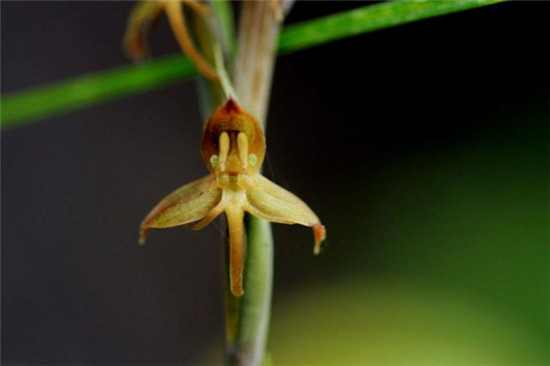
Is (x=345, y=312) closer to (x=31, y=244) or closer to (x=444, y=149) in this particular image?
(x=444, y=149)

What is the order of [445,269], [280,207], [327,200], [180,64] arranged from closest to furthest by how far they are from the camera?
1. [280,207]
2. [180,64]
3. [445,269]
4. [327,200]

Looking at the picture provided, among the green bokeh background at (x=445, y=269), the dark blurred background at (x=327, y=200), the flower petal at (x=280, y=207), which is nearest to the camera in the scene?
the flower petal at (x=280, y=207)

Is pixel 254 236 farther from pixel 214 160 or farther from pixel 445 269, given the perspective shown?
pixel 445 269

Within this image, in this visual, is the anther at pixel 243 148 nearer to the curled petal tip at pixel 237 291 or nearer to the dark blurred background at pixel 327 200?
the curled petal tip at pixel 237 291

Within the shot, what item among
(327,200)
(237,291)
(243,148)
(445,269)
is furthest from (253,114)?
(327,200)

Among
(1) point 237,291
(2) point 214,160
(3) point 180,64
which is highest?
(3) point 180,64

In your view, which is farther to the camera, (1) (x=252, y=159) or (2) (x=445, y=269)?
(2) (x=445, y=269)

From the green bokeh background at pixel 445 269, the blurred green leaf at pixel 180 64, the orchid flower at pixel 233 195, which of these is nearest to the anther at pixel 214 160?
the orchid flower at pixel 233 195

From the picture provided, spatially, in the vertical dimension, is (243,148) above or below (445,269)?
below
